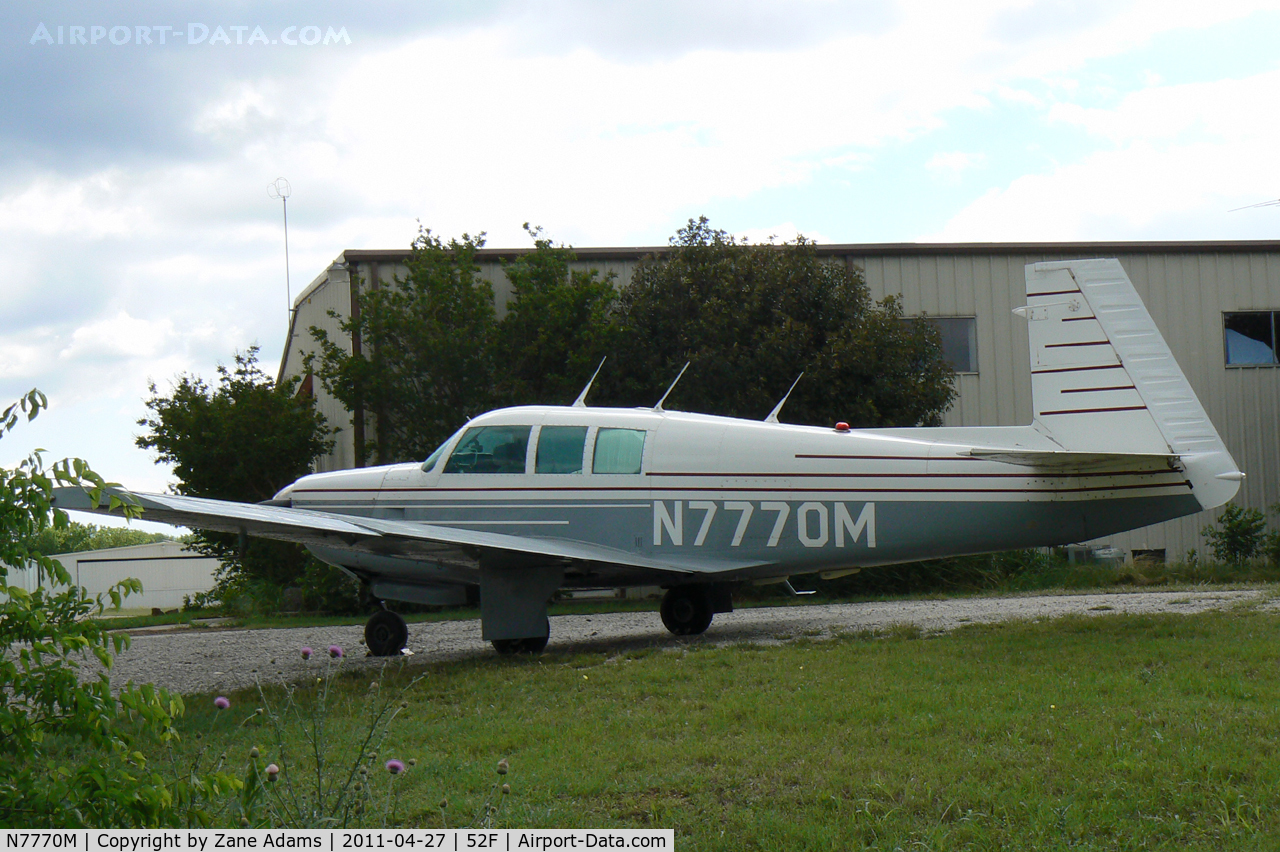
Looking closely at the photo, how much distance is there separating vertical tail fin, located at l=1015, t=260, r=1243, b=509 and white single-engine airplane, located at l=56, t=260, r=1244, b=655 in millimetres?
14

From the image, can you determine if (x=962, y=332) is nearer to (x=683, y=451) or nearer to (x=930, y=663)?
(x=683, y=451)

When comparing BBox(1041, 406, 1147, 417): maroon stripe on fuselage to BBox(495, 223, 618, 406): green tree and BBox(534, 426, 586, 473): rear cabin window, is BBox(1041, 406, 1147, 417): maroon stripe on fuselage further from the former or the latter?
BBox(495, 223, 618, 406): green tree

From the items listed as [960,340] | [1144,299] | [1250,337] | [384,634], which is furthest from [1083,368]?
[1250,337]

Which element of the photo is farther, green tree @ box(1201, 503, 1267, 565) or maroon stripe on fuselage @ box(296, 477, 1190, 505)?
green tree @ box(1201, 503, 1267, 565)

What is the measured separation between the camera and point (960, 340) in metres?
21.2

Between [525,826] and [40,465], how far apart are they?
2.02 metres

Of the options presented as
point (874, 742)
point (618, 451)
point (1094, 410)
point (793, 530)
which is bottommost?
point (874, 742)

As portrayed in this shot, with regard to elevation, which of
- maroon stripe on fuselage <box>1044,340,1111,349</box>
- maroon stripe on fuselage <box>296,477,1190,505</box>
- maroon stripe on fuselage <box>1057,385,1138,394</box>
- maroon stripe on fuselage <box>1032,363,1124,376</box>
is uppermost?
maroon stripe on fuselage <box>1044,340,1111,349</box>

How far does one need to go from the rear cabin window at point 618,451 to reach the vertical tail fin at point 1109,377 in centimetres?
343

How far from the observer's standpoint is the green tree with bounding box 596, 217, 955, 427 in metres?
17.3

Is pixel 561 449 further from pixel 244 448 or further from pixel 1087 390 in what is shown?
pixel 244 448

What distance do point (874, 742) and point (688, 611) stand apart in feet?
18.9

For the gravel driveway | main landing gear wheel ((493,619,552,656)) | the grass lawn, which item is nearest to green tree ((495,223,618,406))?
the gravel driveway

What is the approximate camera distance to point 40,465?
2.70 metres
